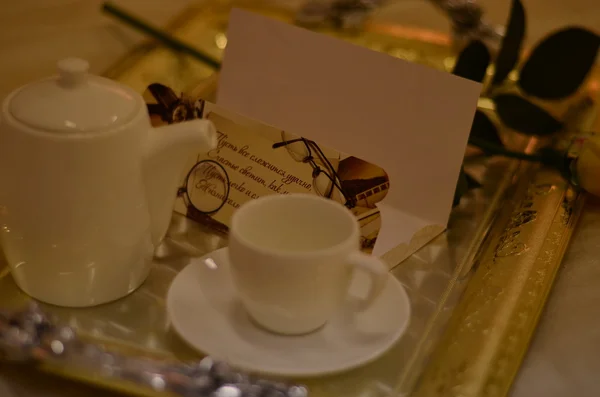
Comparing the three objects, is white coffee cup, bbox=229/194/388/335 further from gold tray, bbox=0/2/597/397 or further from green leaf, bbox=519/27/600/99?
green leaf, bbox=519/27/600/99

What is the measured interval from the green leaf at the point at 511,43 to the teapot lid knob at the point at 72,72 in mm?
407

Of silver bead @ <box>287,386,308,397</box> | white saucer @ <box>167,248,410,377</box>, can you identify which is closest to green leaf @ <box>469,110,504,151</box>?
white saucer @ <box>167,248,410,377</box>

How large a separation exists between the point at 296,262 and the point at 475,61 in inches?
12.8

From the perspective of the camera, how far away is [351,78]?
21.5 inches

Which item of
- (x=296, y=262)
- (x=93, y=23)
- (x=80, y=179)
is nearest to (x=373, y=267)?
(x=296, y=262)

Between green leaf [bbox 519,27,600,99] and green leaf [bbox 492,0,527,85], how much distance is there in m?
0.01

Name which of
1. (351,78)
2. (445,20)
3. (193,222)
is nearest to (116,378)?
(193,222)

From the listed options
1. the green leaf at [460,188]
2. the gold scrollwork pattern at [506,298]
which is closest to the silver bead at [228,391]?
the gold scrollwork pattern at [506,298]

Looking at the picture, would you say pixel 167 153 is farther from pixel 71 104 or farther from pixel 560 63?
pixel 560 63

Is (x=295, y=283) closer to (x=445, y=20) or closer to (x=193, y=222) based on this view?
(x=193, y=222)

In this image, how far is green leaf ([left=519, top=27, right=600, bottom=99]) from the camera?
63 centimetres

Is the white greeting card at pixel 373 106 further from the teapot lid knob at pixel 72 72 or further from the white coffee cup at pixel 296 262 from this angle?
the teapot lid knob at pixel 72 72

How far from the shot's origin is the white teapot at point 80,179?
0.39 meters

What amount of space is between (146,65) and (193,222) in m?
0.25
